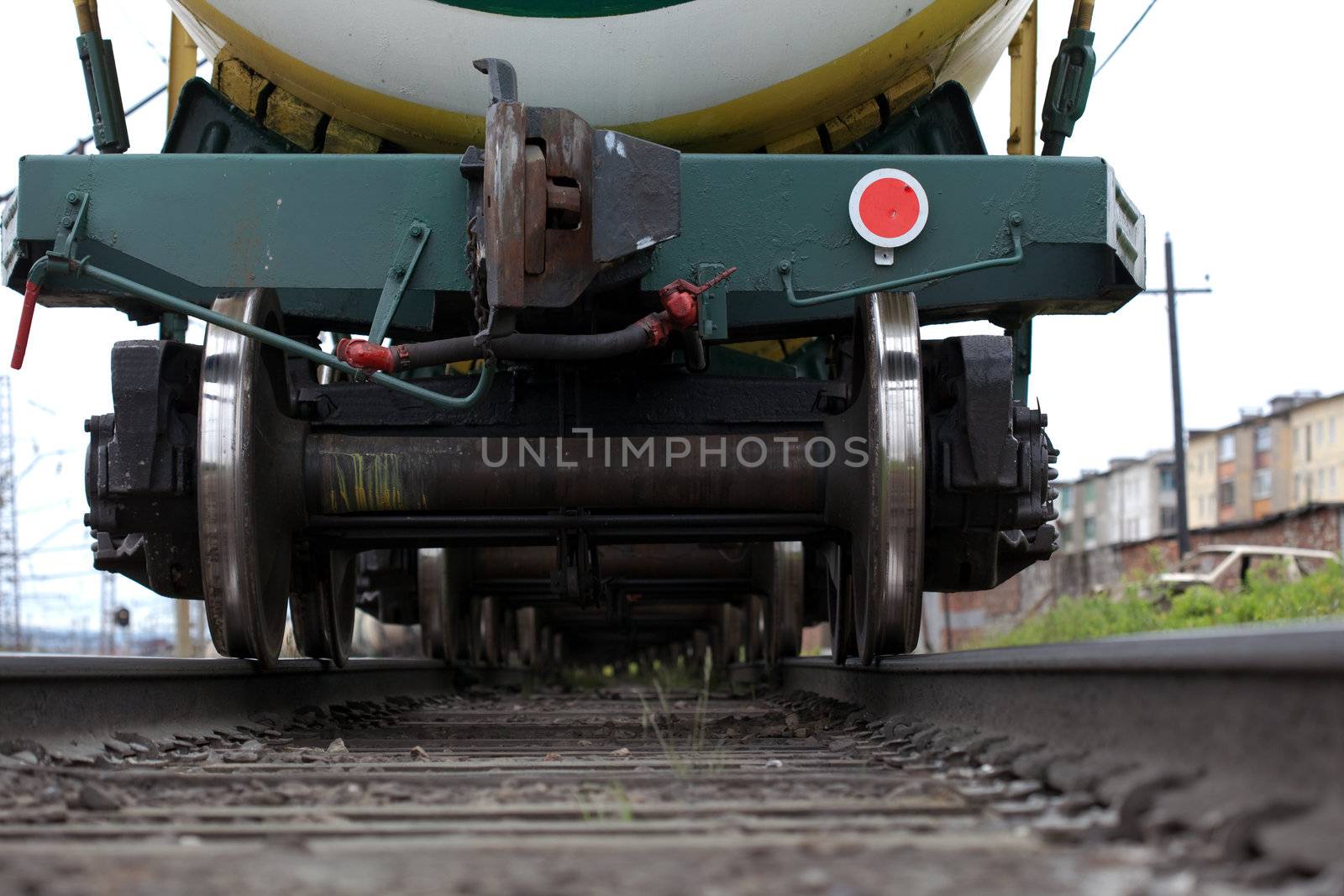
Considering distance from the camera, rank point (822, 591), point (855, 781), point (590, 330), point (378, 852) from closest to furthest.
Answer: point (378, 852) → point (855, 781) → point (590, 330) → point (822, 591)

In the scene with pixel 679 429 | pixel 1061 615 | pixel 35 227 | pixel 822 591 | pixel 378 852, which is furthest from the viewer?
pixel 1061 615

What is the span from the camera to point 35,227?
10.8 ft

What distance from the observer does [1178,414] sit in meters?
22.6

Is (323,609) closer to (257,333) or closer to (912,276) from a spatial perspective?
(257,333)

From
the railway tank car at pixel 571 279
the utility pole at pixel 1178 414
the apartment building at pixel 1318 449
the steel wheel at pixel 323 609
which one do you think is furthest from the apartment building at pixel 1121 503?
the railway tank car at pixel 571 279

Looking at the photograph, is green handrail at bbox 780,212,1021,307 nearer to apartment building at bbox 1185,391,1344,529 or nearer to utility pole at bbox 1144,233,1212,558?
utility pole at bbox 1144,233,1212,558

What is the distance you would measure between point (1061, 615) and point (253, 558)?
12517mm

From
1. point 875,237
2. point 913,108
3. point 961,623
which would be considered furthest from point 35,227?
point 961,623

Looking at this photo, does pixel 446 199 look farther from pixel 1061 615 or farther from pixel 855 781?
pixel 1061 615

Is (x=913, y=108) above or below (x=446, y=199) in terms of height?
A: above

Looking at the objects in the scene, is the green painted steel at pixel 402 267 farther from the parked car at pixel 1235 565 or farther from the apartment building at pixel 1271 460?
the apartment building at pixel 1271 460

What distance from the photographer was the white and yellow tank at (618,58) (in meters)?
3.44

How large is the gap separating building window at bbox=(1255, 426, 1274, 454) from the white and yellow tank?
54.7 metres

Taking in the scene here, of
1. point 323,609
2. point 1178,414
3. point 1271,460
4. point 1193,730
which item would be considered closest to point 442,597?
point 323,609
